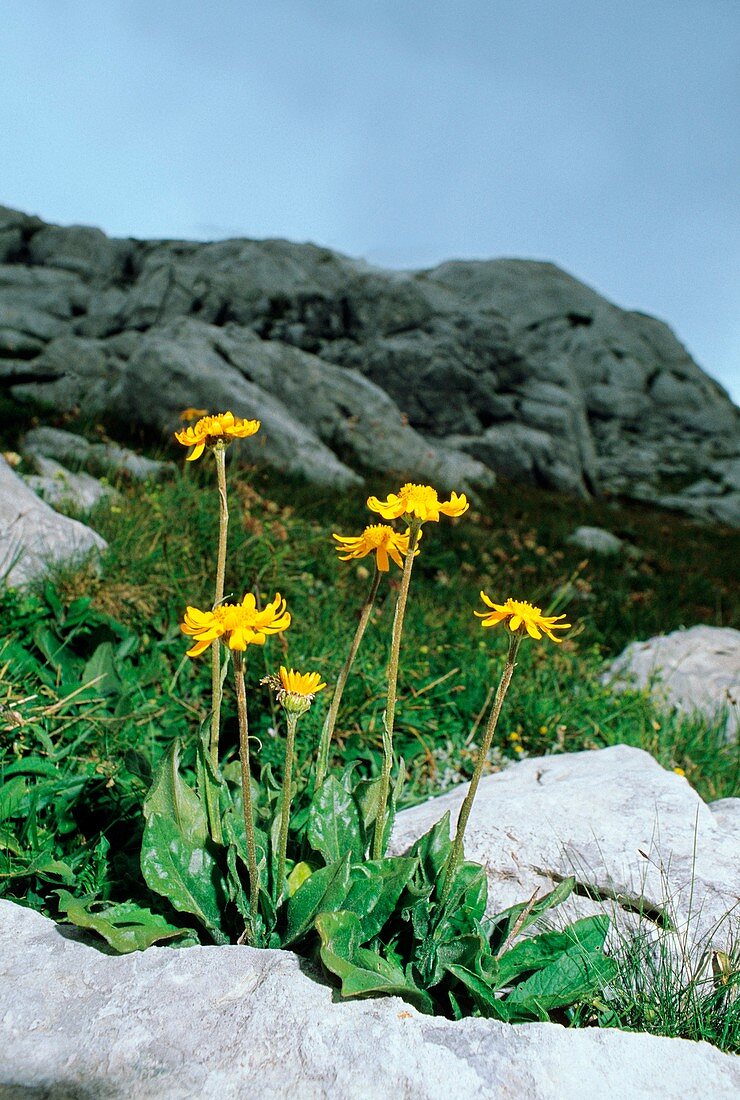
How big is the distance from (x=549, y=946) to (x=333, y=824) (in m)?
0.57

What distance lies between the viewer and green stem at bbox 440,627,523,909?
1.53 m

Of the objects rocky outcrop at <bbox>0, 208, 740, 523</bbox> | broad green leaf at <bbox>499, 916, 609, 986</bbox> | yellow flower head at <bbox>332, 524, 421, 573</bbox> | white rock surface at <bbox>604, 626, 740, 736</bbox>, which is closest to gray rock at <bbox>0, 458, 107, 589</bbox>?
yellow flower head at <bbox>332, 524, 421, 573</bbox>

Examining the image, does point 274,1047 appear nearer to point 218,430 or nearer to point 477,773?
point 477,773

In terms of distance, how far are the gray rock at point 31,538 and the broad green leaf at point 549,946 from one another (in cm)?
238

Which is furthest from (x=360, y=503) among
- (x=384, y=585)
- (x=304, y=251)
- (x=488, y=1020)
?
(x=304, y=251)

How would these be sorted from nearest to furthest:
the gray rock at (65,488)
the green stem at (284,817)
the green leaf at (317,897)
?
the green stem at (284,817), the green leaf at (317,897), the gray rock at (65,488)

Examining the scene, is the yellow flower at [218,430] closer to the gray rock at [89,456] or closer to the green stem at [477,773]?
the green stem at [477,773]

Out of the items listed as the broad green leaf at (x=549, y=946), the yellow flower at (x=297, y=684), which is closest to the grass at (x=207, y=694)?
the broad green leaf at (x=549, y=946)

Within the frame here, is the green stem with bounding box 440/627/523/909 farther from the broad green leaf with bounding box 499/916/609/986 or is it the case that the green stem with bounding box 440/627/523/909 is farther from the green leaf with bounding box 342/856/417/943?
the broad green leaf with bounding box 499/916/609/986

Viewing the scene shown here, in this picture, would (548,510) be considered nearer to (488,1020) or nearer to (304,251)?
(488,1020)

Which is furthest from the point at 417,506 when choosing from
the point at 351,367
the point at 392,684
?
the point at 351,367

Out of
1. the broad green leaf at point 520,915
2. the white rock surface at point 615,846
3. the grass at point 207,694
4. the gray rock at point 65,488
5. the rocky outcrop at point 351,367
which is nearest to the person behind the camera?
the broad green leaf at point 520,915

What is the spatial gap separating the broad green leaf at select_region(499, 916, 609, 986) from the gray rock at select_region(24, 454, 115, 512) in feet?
11.0

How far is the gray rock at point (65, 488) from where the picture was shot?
445cm
